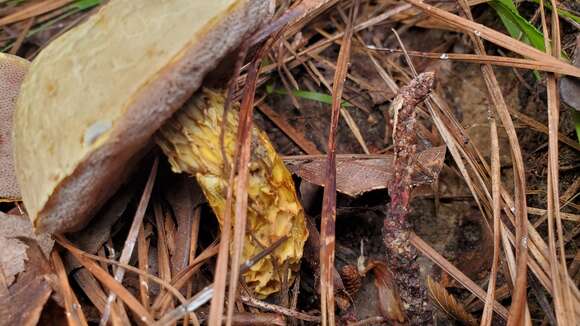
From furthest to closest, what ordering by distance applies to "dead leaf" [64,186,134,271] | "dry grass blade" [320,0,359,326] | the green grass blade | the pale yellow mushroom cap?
the green grass blade, "dead leaf" [64,186,134,271], "dry grass blade" [320,0,359,326], the pale yellow mushroom cap

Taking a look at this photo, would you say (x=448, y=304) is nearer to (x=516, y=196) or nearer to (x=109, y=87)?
(x=516, y=196)

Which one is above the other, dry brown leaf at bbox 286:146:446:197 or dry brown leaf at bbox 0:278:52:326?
dry brown leaf at bbox 286:146:446:197

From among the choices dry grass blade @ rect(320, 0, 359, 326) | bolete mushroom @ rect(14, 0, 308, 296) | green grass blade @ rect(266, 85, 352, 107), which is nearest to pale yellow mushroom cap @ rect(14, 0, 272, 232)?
bolete mushroom @ rect(14, 0, 308, 296)

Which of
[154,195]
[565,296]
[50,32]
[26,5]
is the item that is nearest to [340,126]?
[154,195]

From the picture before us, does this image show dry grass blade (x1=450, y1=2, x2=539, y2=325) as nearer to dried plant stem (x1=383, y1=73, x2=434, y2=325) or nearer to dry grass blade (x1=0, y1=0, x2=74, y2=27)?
dried plant stem (x1=383, y1=73, x2=434, y2=325)

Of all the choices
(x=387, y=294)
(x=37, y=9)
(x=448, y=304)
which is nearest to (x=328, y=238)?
(x=387, y=294)

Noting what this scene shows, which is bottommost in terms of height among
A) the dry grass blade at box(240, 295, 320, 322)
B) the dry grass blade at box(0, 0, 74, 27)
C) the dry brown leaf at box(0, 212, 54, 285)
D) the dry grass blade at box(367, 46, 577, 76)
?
the dry grass blade at box(240, 295, 320, 322)

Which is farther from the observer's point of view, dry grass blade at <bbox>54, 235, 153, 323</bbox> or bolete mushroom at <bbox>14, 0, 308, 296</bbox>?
dry grass blade at <bbox>54, 235, 153, 323</bbox>

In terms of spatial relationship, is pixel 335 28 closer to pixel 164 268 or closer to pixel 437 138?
pixel 437 138
